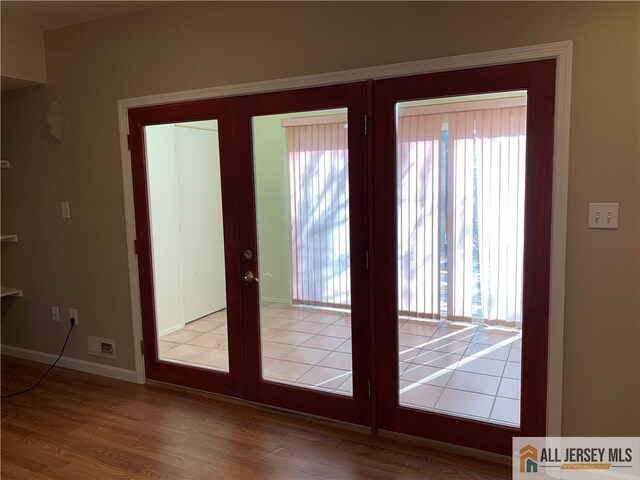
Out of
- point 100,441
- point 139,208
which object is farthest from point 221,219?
point 100,441

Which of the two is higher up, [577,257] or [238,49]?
[238,49]

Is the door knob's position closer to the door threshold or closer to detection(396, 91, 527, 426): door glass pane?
the door threshold

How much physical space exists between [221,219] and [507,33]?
1.89 metres

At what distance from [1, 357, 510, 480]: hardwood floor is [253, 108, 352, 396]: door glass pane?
33cm

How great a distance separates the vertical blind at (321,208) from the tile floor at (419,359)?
0.23 metres

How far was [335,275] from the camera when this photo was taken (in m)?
2.86

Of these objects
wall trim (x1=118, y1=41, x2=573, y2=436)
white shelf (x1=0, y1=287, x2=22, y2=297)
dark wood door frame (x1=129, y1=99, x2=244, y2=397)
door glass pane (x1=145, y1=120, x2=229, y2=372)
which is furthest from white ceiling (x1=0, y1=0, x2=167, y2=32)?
white shelf (x1=0, y1=287, x2=22, y2=297)

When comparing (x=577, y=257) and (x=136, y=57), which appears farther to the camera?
(x=136, y=57)

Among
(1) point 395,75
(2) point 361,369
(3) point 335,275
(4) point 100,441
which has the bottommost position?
(4) point 100,441

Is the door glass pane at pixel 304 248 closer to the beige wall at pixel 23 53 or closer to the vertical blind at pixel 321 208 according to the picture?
the vertical blind at pixel 321 208

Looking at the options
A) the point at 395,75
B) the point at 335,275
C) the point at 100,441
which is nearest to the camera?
the point at 395,75

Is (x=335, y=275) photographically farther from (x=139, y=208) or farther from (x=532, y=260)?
(x=139, y=208)

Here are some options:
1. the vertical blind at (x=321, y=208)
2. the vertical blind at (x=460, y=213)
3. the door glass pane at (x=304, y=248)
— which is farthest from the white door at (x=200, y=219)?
the vertical blind at (x=460, y=213)

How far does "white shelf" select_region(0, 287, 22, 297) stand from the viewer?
148 inches
